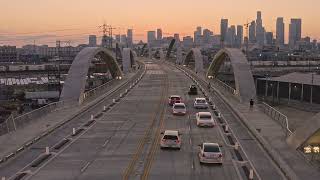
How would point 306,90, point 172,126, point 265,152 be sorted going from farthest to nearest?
point 306,90
point 172,126
point 265,152

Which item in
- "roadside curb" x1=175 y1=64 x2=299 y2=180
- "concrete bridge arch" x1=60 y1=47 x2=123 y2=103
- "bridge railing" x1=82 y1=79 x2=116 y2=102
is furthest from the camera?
"bridge railing" x1=82 y1=79 x2=116 y2=102

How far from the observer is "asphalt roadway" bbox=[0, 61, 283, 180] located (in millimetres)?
22094

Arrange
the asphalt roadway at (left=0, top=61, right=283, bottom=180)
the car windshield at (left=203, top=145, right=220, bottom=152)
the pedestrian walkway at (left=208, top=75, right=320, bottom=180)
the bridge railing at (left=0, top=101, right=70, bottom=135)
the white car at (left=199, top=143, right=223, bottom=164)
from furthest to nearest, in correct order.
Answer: the bridge railing at (left=0, top=101, right=70, bottom=135) → the car windshield at (left=203, top=145, right=220, bottom=152) → the white car at (left=199, top=143, right=223, bottom=164) → the pedestrian walkway at (left=208, top=75, right=320, bottom=180) → the asphalt roadway at (left=0, top=61, right=283, bottom=180)

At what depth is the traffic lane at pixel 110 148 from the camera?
73.7 feet

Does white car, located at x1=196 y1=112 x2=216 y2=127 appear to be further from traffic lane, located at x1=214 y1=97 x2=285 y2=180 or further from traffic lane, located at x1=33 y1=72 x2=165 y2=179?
traffic lane, located at x1=33 y1=72 x2=165 y2=179

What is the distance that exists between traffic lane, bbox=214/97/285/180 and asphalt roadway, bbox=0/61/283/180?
45 millimetres

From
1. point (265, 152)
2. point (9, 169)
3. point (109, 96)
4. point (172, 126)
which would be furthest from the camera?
point (109, 96)

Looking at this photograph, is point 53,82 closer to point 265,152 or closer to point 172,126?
point 172,126

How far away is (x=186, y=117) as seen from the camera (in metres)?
42.9

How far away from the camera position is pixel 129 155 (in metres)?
26.2

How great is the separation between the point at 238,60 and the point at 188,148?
39108mm

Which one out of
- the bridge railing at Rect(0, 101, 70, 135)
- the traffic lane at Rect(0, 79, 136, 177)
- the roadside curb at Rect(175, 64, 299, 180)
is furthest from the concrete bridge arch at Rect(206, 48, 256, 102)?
the bridge railing at Rect(0, 101, 70, 135)

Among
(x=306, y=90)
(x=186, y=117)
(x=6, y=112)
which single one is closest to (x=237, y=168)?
(x=186, y=117)

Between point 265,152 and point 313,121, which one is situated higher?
point 313,121
